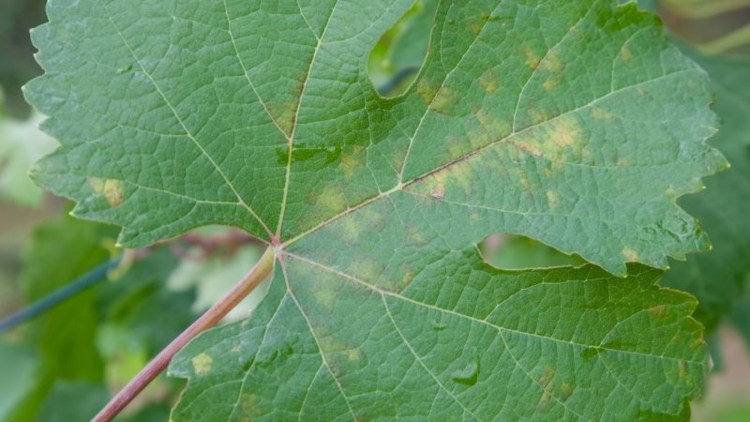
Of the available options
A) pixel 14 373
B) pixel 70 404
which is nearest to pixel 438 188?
pixel 70 404

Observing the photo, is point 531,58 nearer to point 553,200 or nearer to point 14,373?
point 553,200

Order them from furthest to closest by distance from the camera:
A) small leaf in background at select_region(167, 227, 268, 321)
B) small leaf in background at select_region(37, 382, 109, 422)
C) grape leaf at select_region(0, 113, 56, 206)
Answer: small leaf in background at select_region(167, 227, 268, 321), grape leaf at select_region(0, 113, 56, 206), small leaf in background at select_region(37, 382, 109, 422)

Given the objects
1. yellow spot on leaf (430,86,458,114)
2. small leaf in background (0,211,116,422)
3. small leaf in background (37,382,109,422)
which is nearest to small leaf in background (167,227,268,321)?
small leaf in background (0,211,116,422)

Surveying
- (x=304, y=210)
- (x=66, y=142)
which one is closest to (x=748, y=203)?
(x=304, y=210)

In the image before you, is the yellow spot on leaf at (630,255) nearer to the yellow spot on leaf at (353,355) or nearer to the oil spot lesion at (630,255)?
the oil spot lesion at (630,255)

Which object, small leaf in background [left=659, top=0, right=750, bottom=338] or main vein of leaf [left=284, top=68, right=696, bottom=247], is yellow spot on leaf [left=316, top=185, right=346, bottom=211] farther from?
small leaf in background [left=659, top=0, right=750, bottom=338]

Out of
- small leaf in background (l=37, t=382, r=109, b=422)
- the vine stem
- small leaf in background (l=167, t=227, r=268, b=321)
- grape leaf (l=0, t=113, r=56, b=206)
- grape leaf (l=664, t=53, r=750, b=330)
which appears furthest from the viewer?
small leaf in background (l=167, t=227, r=268, b=321)

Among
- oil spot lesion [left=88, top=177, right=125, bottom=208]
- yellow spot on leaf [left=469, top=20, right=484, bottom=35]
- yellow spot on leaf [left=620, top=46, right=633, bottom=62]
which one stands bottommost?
yellow spot on leaf [left=620, top=46, right=633, bottom=62]

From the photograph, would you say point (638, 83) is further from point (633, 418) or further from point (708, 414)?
point (708, 414)
